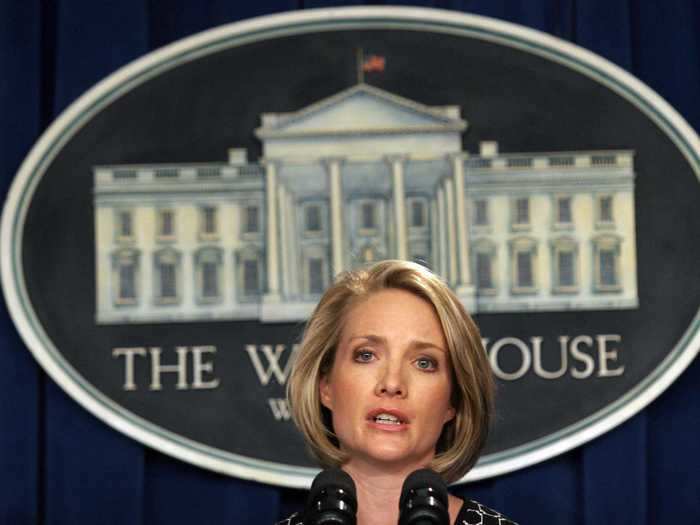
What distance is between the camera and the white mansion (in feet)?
7.89

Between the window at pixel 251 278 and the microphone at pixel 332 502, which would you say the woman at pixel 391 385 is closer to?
the microphone at pixel 332 502

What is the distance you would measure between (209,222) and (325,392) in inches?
32.0

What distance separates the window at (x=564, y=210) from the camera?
242 centimetres

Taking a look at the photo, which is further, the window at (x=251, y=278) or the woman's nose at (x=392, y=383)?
the window at (x=251, y=278)

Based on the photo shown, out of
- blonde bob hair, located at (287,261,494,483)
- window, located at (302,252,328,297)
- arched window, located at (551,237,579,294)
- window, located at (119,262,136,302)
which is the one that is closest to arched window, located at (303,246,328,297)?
window, located at (302,252,328,297)

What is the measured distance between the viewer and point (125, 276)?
242 centimetres

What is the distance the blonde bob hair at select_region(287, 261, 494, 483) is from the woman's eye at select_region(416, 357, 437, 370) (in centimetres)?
3

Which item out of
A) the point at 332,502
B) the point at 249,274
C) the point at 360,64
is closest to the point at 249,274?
the point at 249,274

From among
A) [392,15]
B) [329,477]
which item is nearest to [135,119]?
[392,15]

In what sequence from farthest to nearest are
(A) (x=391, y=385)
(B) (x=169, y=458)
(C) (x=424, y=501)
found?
(B) (x=169, y=458) → (A) (x=391, y=385) → (C) (x=424, y=501)

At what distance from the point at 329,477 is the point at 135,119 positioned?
134 centimetres

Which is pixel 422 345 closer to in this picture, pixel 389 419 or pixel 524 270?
pixel 389 419

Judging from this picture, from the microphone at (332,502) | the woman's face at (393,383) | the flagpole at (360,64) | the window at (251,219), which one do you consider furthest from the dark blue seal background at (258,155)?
the microphone at (332,502)

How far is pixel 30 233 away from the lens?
2.40 meters
